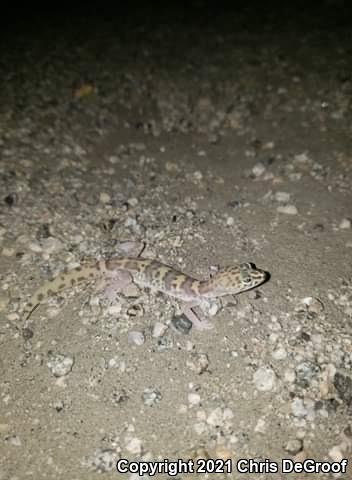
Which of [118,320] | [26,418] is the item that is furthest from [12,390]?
[118,320]

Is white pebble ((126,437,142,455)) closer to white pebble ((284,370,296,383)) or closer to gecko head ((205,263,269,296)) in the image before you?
white pebble ((284,370,296,383))

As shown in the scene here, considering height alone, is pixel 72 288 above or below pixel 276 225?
below

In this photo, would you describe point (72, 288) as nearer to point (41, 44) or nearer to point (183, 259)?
point (183, 259)

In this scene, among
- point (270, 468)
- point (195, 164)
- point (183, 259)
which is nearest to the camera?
point (270, 468)

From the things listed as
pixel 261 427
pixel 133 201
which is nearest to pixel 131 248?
pixel 133 201

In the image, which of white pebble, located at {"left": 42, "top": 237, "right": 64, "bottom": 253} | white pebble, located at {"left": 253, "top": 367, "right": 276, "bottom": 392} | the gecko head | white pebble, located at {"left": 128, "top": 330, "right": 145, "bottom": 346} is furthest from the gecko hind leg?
white pebble, located at {"left": 253, "top": 367, "right": 276, "bottom": 392}

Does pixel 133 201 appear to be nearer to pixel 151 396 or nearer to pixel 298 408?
pixel 151 396
